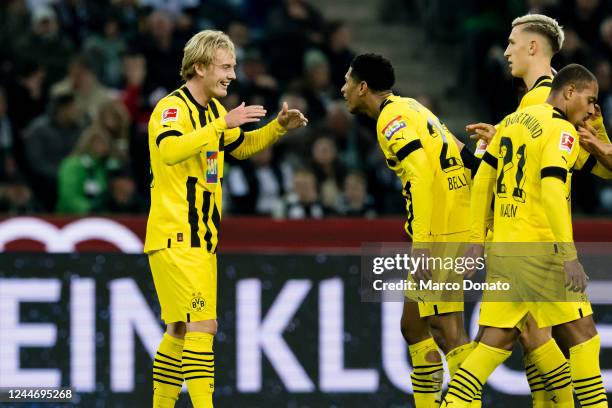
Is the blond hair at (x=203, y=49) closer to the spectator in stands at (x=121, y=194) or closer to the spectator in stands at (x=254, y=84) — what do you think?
the spectator in stands at (x=121, y=194)

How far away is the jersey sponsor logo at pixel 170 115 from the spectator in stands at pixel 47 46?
659 centimetres

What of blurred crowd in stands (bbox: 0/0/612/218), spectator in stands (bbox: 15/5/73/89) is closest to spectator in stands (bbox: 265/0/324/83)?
blurred crowd in stands (bbox: 0/0/612/218)

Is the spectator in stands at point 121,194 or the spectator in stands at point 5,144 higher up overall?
the spectator in stands at point 5,144

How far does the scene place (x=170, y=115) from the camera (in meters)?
8.29

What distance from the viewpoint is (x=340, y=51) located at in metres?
15.2

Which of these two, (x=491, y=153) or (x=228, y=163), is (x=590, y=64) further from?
(x=491, y=153)

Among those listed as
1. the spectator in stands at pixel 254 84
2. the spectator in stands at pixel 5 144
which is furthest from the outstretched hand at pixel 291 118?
the spectator in stands at pixel 254 84

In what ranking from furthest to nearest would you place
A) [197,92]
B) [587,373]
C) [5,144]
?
1. [5,144]
2. [197,92]
3. [587,373]

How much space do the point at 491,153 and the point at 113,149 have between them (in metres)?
5.52

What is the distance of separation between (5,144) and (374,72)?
19.7 ft

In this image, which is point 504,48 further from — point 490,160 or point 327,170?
point 490,160

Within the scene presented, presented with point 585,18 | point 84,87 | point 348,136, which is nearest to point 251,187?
point 348,136

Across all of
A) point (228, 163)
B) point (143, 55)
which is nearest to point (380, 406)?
point (228, 163)

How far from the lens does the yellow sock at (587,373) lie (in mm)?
8008
